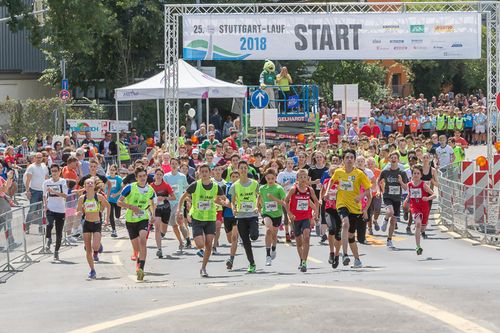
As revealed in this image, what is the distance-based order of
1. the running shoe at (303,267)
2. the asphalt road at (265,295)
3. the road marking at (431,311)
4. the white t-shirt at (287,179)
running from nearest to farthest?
the road marking at (431,311) → the asphalt road at (265,295) → the running shoe at (303,267) → the white t-shirt at (287,179)

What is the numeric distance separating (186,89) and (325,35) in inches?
203

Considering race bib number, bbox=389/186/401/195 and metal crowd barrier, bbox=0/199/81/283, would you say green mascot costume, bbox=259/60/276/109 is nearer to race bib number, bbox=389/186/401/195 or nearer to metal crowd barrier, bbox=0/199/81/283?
race bib number, bbox=389/186/401/195

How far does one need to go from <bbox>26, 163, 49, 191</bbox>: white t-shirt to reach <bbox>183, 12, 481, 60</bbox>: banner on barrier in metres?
7.03

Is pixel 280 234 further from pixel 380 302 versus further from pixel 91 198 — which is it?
pixel 380 302

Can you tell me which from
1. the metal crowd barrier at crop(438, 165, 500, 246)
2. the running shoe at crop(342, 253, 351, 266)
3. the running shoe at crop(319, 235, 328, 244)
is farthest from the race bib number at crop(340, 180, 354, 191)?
the metal crowd barrier at crop(438, 165, 500, 246)

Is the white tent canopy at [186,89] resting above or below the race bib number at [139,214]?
above

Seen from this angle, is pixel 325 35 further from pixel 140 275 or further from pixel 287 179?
pixel 140 275

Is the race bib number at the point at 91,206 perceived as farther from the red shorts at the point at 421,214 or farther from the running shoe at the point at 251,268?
the red shorts at the point at 421,214

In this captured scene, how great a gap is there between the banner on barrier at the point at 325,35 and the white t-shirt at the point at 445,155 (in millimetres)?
2670

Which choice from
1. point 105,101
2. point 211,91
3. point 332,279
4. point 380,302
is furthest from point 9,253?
point 105,101

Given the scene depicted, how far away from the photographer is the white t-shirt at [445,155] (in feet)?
102

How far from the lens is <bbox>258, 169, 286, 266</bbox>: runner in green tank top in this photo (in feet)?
→ 62.6

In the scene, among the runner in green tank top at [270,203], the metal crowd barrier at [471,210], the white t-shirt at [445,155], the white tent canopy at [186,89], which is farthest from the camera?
the white tent canopy at [186,89]

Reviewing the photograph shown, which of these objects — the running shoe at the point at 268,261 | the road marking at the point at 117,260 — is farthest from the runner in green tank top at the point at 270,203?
the road marking at the point at 117,260
